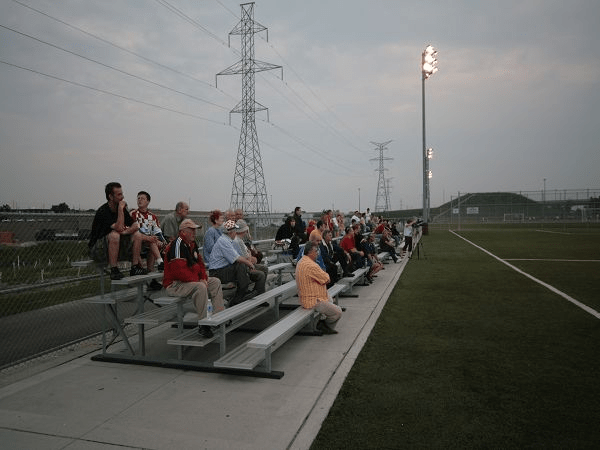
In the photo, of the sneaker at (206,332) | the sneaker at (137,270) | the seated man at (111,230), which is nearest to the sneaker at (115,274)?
the seated man at (111,230)

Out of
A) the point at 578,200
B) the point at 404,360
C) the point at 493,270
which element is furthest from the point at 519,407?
the point at 578,200

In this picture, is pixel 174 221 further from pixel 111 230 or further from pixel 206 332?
pixel 206 332

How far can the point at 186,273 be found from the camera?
535 centimetres

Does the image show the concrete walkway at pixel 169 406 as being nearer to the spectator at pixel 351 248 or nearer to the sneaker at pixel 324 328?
the sneaker at pixel 324 328

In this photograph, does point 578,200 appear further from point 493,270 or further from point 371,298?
point 371,298

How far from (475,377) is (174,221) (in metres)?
5.06

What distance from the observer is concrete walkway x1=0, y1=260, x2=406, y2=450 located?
11.8 feet

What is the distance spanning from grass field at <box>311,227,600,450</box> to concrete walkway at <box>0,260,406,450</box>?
0.31 m

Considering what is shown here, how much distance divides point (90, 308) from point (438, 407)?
6.91 m

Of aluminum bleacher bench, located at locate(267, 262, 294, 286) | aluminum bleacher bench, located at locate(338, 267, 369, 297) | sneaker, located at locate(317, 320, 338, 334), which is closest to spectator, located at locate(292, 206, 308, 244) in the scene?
aluminum bleacher bench, located at locate(338, 267, 369, 297)

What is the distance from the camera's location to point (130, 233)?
5875 millimetres

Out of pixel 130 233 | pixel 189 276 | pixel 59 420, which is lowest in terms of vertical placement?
pixel 59 420

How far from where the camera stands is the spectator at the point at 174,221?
289 inches

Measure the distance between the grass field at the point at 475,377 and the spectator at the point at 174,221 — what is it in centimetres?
359
